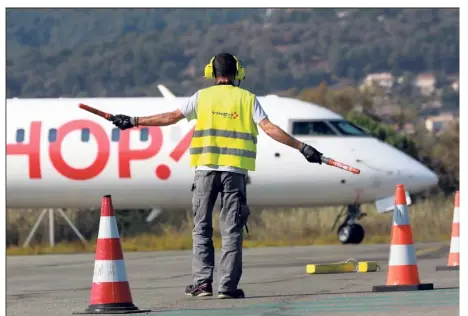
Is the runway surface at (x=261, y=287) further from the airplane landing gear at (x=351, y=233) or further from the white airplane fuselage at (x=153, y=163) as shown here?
the white airplane fuselage at (x=153, y=163)

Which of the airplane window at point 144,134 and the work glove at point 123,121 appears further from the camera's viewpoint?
the airplane window at point 144,134

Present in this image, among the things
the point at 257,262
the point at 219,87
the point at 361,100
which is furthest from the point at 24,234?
the point at 361,100

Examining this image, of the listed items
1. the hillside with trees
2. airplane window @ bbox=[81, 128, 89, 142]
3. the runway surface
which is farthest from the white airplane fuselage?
the hillside with trees

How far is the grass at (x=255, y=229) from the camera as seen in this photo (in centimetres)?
2623

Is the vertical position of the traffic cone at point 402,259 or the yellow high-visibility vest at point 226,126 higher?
the yellow high-visibility vest at point 226,126

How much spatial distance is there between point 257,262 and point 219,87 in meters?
7.12

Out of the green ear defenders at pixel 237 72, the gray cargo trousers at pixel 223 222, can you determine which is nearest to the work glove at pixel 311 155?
the gray cargo trousers at pixel 223 222

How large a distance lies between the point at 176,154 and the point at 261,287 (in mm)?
11935

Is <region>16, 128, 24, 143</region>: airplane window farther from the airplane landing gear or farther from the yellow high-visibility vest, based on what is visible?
the yellow high-visibility vest

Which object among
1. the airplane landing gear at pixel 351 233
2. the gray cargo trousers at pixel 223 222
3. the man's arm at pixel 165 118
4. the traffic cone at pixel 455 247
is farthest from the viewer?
the airplane landing gear at pixel 351 233

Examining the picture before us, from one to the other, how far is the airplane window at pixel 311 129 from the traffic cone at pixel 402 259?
1260cm

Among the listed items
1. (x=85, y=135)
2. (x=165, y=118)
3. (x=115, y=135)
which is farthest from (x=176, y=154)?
(x=165, y=118)

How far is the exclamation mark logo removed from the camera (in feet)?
Answer: 84.6
